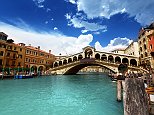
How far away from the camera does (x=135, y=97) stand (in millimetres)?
3447

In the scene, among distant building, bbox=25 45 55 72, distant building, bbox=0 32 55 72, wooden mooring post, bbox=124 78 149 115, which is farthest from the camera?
distant building, bbox=25 45 55 72

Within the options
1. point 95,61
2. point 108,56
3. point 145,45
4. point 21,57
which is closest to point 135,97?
point 145,45

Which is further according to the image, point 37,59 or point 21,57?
point 37,59

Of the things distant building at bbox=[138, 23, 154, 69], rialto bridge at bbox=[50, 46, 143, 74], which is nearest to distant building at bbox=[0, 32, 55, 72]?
rialto bridge at bbox=[50, 46, 143, 74]

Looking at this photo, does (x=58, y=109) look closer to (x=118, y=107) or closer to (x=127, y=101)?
(x=118, y=107)

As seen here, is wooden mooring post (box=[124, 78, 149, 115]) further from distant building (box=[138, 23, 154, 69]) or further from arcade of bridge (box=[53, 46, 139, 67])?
arcade of bridge (box=[53, 46, 139, 67])

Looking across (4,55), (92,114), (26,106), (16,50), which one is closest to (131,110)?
(92,114)

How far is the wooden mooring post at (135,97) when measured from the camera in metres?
3.40

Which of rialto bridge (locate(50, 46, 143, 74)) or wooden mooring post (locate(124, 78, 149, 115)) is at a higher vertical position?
rialto bridge (locate(50, 46, 143, 74))

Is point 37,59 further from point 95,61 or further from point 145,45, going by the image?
point 145,45

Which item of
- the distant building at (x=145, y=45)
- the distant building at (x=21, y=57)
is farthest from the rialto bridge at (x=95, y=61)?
the distant building at (x=21, y=57)

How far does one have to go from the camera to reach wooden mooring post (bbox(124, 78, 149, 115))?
3.40 metres

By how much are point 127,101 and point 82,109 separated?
23.9 feet

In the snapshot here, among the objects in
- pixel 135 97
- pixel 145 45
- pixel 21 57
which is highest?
pixel 145 45
